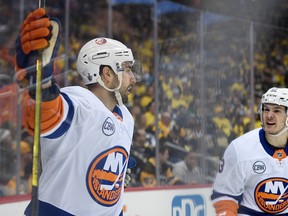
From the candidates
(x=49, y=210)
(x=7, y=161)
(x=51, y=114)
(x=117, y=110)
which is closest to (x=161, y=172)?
(x=7, y=161)

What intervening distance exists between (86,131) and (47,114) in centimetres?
21

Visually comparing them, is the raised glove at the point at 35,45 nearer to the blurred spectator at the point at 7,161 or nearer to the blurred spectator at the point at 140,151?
the blurred spectator at the point at 7,161

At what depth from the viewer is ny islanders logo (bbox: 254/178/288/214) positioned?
9.46ft

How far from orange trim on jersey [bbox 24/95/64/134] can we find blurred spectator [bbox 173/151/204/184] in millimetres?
2459

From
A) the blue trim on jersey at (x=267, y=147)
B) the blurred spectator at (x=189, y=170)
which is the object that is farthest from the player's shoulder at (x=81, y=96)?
the blurred spectator at (x=189, y=170)

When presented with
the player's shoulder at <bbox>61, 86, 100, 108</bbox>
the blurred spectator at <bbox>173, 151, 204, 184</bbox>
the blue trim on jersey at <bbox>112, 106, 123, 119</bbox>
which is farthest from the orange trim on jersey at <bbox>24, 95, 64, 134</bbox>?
the blurred spectator at <bbox>173, 151, 204, 184</bbox>

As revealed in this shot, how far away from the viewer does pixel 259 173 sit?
288 centimetres

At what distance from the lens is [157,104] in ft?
14.0

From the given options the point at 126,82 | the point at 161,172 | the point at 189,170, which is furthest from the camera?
the point at 189,170

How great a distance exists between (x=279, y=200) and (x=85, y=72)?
4.18 ft

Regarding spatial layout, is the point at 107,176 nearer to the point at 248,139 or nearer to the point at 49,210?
the point at 49,210

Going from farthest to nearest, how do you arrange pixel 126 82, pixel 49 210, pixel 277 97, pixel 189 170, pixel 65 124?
pixel 189 170 → pixel 277 97 → pixel 126 82 → pixel 49 210 → pixel 65 124

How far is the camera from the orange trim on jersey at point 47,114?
5.53 ft

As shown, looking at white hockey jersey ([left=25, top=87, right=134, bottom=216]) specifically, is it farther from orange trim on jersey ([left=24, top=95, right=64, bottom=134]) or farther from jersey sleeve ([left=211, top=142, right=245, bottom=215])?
jersey sleeve ([left=211, top=142, right=245, bottom=215])
